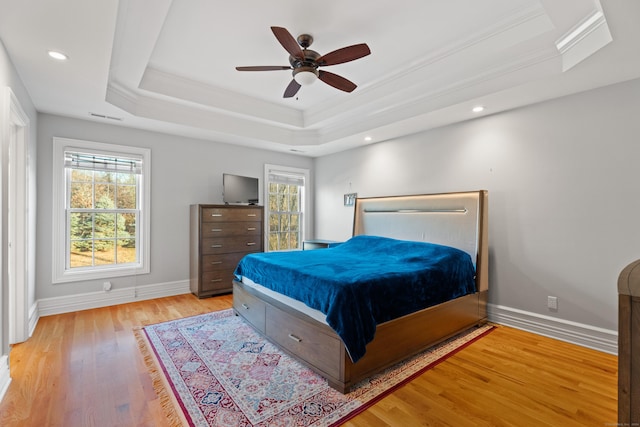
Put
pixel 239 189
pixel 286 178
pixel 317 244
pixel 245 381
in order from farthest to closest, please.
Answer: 1. pixel 286 178
2. pixel 317 244
3. pixel 239 189
4. pixel 245 381

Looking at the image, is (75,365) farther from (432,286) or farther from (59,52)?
(432,286)

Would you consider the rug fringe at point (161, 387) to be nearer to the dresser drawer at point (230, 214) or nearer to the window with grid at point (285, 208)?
the dresser drawer at point (230, 214)

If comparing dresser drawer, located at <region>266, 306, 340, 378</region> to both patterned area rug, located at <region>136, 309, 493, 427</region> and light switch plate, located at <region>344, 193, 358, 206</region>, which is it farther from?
light switch plate, located at <region>344, 193, 358, 206</region>

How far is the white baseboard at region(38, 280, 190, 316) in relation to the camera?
3617 mm

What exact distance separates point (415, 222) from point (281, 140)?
100 inches

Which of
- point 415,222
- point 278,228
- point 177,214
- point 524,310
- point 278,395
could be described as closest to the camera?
point 278,395

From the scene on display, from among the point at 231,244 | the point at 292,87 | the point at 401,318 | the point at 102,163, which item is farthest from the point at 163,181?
the point at 401,318

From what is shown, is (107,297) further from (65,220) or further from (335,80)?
(335,80)

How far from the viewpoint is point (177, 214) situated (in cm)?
458

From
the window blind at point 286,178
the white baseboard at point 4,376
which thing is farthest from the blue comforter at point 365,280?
the window blind at point 286,178

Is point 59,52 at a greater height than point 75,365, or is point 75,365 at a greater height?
point 59,52

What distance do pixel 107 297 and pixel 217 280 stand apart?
139cm

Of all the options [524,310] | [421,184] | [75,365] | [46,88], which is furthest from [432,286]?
[46,88]

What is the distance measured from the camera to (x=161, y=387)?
2145 millimetres
